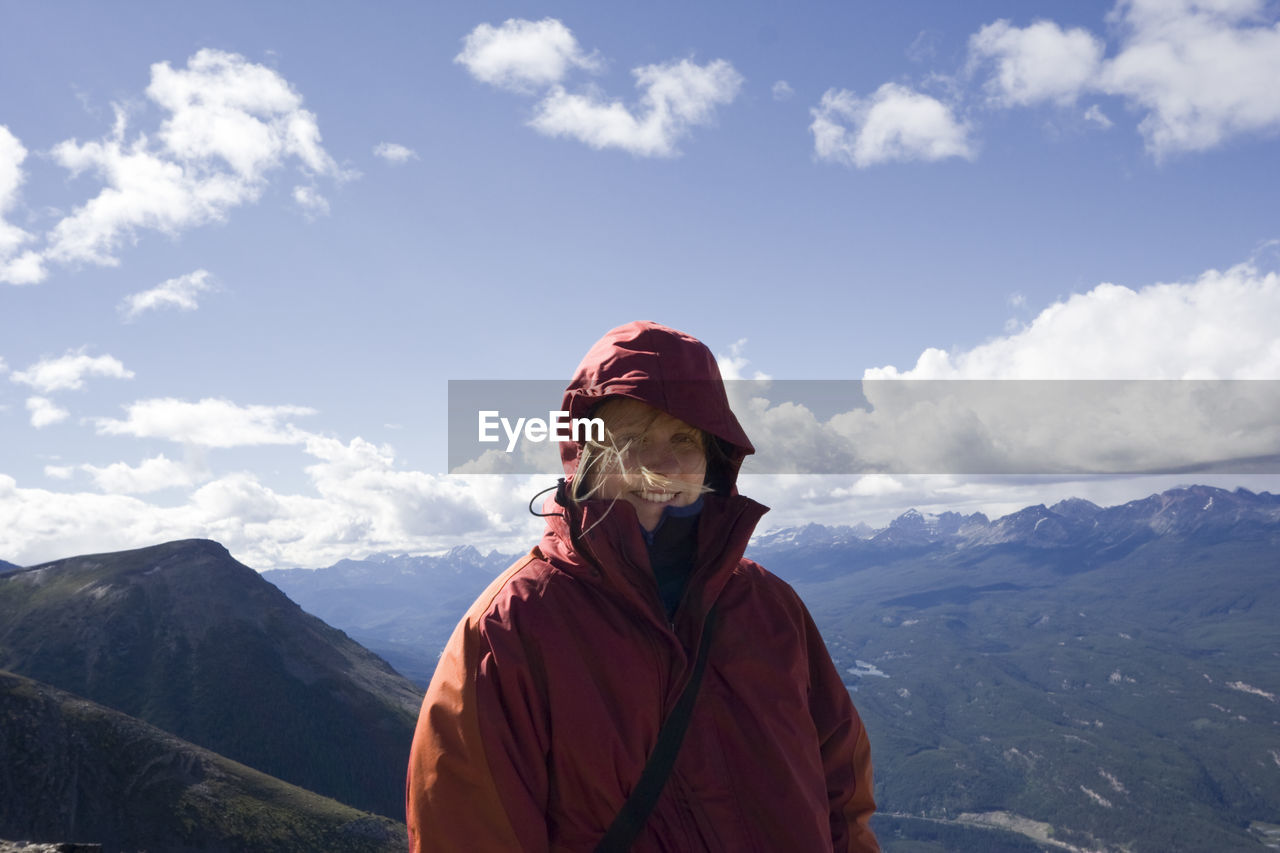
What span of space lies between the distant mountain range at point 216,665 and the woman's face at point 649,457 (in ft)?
396

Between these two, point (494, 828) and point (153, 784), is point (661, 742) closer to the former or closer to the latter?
point (494, 828)

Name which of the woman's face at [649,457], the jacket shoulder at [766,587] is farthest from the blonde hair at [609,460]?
the jacket shoulder at [766,587]

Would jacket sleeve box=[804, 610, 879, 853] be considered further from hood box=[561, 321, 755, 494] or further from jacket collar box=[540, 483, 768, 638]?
hood box=[561, 321, 755, 494]

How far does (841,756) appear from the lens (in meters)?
4.14

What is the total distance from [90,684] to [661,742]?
151 meters

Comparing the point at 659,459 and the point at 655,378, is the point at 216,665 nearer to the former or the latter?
the point at 659,459

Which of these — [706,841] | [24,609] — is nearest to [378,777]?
[24,609]

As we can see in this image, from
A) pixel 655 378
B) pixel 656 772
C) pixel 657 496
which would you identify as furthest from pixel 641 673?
pixel 655 378

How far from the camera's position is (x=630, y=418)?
12.9ft

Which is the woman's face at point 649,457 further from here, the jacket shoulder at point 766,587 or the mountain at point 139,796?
the mountain at point 139,796

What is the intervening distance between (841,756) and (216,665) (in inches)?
6064

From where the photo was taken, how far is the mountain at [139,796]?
230ft

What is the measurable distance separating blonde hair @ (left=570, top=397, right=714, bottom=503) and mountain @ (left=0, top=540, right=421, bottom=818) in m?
123

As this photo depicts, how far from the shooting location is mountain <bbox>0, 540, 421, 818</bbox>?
118m
